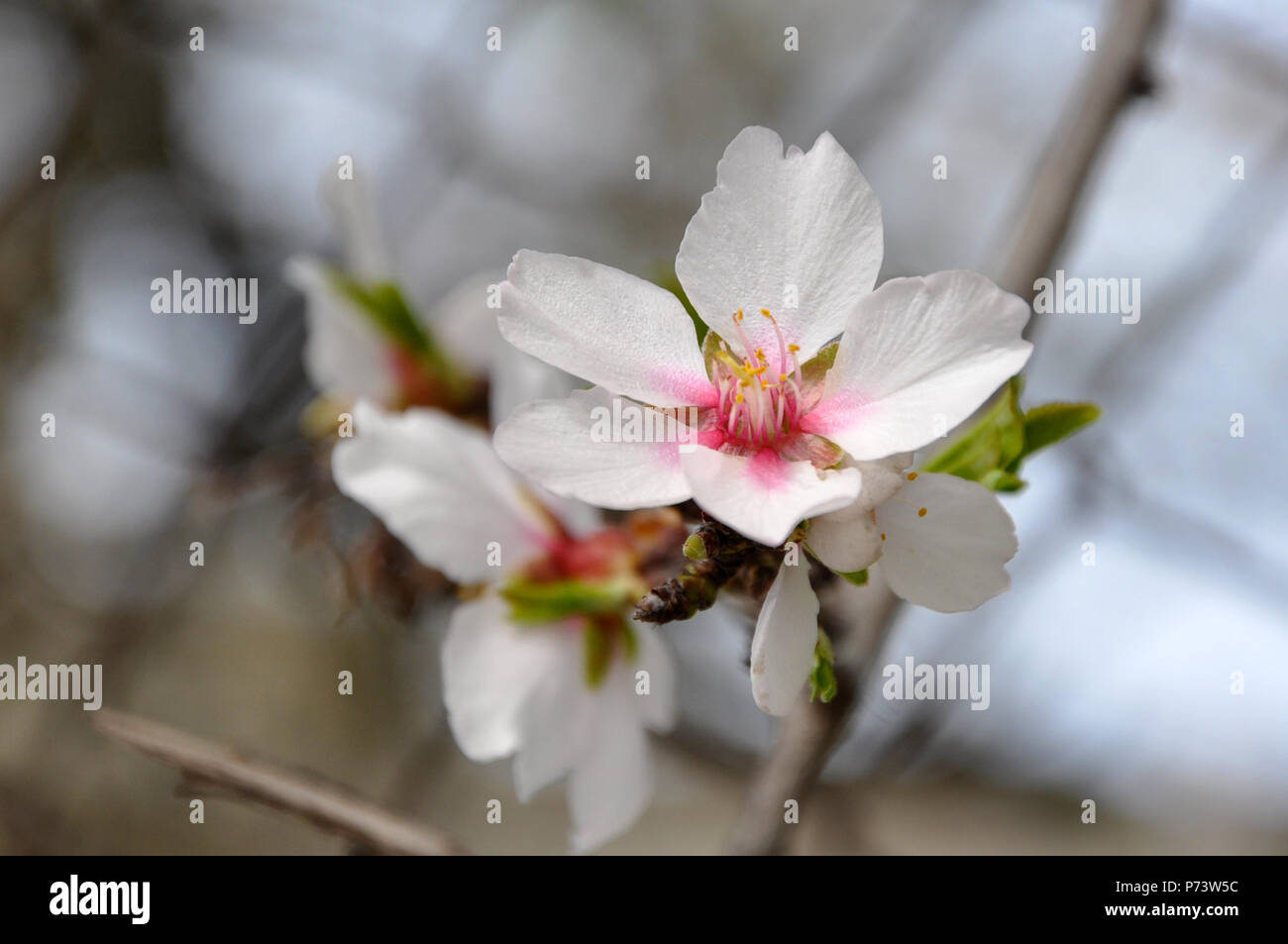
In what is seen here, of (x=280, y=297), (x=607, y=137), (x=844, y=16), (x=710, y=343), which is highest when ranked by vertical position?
(x=844, y=16)

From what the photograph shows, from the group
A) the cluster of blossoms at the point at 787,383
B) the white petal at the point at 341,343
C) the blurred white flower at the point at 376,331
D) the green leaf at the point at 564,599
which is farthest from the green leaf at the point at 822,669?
the white petal at the point at 341,343

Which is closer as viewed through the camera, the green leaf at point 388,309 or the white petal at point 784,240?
the white petal at point 784,240

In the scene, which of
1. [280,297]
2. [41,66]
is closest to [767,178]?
[280,297]

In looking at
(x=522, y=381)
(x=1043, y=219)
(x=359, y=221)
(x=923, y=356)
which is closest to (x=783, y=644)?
(x=923, y=356)

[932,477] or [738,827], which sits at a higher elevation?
[932,477]

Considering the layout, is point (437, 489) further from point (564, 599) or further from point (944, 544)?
point (944, 544)

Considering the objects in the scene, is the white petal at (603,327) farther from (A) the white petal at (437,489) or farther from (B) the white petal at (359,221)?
(B) the white petal at (359,221)

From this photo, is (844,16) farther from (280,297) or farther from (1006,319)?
(1006,319)
